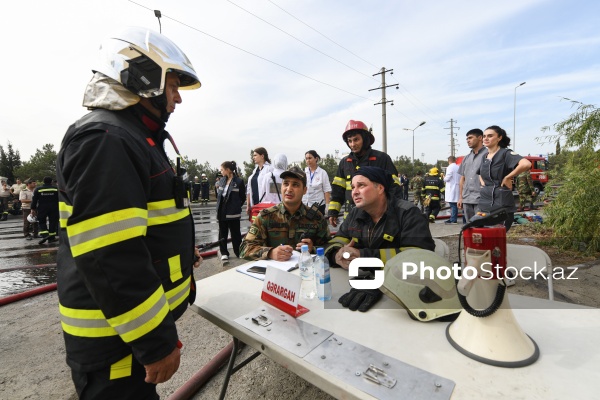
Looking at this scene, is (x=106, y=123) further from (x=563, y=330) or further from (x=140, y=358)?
(x=563, y=330)

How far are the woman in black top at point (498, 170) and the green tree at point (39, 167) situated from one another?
149 feet

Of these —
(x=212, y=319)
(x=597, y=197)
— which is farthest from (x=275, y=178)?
(x=597, y=197)

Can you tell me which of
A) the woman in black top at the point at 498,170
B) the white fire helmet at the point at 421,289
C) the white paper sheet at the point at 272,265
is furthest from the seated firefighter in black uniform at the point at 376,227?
the woman in black top at the point at 498,170

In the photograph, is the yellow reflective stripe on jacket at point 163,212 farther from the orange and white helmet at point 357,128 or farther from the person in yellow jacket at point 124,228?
the orange and white helmet at point 357,128

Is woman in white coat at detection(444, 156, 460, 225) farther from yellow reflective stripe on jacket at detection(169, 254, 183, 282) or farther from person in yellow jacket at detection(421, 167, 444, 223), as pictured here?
yellow reflective stripe on jacket at detection(169, 254, 183, 282)

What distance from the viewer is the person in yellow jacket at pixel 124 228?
916mm

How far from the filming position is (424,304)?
52.1 inches

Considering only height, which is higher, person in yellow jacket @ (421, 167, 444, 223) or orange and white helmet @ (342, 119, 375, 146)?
orange and white helmet @ (342, 119, 375, 146)

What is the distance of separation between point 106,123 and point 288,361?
3.57 ft

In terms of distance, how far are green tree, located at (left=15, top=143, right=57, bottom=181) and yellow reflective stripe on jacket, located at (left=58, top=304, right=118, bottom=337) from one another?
45.4 meters

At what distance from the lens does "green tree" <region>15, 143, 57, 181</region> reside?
3959cm

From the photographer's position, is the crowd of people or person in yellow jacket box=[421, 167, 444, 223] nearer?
the crowd of people

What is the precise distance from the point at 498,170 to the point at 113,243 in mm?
4066

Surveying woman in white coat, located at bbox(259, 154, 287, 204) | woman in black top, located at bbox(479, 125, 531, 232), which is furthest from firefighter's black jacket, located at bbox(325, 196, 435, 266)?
woman in white coat, located at bbox(259, 154, 287, 204)
